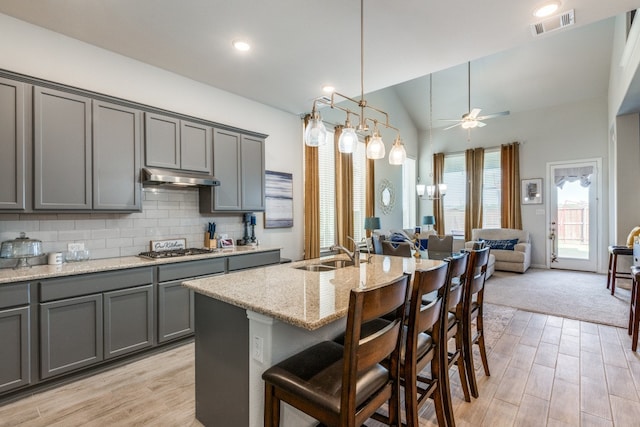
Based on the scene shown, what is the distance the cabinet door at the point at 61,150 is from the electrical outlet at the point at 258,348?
2.26m

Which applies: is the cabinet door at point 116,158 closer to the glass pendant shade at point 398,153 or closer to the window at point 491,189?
the glass pendant shade at point 398,153

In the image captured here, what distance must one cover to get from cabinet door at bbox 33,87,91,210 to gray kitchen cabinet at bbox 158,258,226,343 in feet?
3.13

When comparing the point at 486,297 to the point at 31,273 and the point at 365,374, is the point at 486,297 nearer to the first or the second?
the point at 365,374

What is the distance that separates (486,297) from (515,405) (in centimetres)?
296

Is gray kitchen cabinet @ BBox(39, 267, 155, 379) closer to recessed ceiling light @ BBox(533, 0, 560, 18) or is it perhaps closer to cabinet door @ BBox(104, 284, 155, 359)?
cabinet door @ BBox(104, 284, 155, 359)

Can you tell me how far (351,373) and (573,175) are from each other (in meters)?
7.97

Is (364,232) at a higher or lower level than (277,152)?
lower

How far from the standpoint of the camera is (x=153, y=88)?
11.5ft

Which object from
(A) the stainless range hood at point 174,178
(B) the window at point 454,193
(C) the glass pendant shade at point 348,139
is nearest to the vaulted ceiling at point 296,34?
(C) the glass pendant shade at point 348,139

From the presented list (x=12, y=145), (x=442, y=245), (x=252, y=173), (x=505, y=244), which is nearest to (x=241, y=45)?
(x=252, y=173)

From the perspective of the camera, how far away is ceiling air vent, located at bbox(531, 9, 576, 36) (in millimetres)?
2596

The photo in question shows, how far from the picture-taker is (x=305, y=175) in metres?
5.19

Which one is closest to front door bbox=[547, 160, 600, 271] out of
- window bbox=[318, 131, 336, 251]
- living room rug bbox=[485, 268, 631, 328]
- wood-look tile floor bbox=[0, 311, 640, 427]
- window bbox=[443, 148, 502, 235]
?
living room rug bbox=[485, 268, 631, 328]

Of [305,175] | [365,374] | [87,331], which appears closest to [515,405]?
[365,374]
